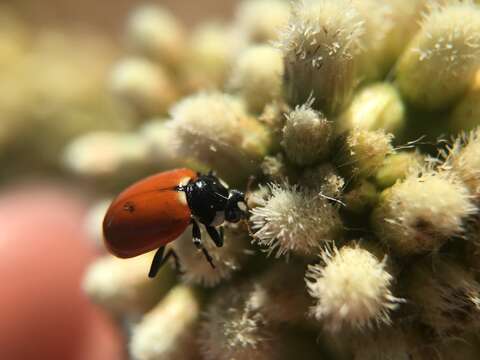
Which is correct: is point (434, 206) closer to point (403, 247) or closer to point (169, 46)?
point (403, 247)

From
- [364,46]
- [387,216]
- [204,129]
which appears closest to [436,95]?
[364,46]

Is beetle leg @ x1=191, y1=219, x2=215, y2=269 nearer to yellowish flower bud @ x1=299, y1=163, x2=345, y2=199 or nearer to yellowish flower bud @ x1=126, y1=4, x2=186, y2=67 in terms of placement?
yellowish flower bud @ x1=299, y1=163, x2=345, y2=199

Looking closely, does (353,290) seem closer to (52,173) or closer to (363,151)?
(363,151)

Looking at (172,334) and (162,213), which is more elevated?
(162,213)

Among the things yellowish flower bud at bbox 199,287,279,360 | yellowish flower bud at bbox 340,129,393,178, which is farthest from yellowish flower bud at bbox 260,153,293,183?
yellowish flower bud at bbox 199,287,279,360

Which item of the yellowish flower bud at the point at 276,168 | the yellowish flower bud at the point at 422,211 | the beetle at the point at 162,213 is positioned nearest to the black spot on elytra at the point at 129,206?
the beetle at the point at 162,213

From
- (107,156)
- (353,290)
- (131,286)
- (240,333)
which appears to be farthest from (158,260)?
(353,290)

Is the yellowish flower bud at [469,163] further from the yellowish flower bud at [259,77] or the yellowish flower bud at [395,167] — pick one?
the yellowish flower bud at [259,77]
